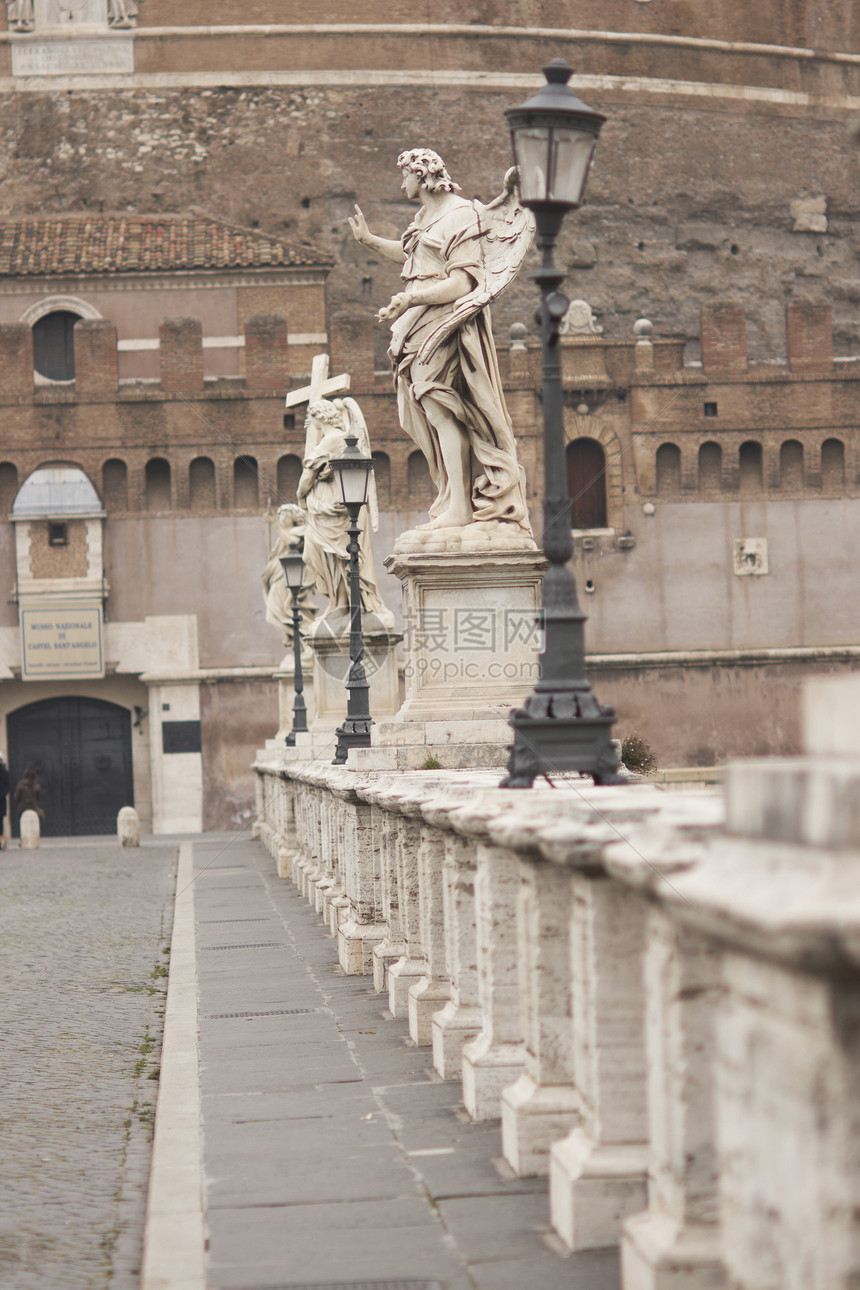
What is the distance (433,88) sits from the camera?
4103 cm

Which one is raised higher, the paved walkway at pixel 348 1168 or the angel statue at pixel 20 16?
the angel statue at pixel 20 16

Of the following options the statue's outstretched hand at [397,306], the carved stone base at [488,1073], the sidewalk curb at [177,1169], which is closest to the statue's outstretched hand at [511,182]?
the statue's outstretched hand at [397,306]

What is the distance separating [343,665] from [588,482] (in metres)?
18.2

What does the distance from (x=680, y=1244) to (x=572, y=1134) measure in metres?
0.82

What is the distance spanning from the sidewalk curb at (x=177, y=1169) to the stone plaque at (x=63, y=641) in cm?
2314

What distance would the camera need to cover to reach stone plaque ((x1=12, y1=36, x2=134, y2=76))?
40.0 meters

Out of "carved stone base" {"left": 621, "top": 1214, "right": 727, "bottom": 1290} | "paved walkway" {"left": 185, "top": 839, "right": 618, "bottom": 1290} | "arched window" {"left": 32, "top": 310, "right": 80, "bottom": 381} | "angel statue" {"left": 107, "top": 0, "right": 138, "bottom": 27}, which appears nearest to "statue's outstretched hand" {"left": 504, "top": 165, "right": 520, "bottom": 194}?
"paved walkway" {"left": 185, "top": 839, "right": 618, "bottom": 1290}

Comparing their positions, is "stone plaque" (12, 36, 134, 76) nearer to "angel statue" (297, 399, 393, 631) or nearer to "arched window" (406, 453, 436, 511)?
"arched window" (406, 453, 436, 511)

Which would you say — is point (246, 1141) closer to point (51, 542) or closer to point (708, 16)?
point (51, 542)

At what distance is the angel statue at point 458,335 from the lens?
8.77 m

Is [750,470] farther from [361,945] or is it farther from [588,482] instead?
[361,945]

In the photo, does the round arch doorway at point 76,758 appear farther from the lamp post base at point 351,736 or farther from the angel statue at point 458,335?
the angel statue at point 458,335

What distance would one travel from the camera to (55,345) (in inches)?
1346

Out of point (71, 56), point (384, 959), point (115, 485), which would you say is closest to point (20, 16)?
Answer: point (71, 56)
